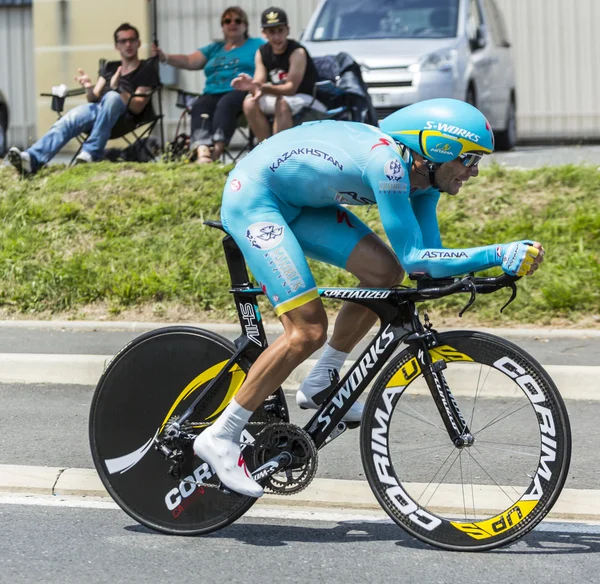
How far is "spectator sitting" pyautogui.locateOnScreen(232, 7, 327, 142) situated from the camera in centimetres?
1048

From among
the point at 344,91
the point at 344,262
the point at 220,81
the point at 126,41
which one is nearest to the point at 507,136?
the point at 344,91

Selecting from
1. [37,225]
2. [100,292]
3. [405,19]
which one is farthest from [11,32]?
[100,292]

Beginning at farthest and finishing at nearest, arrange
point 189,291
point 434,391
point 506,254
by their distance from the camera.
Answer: point 189,291
point 434,391
point 506,254

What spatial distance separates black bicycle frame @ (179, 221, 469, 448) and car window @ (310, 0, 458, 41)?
9.12m

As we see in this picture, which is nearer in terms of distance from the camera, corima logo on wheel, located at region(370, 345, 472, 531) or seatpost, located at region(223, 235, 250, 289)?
corima logo on wheel, located at region(370, 345, 472, 531)

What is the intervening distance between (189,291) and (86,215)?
1.62 meters

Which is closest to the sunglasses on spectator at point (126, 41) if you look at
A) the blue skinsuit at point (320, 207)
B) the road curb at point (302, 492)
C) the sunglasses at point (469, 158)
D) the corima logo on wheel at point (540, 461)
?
the road curb at point (302, 492)

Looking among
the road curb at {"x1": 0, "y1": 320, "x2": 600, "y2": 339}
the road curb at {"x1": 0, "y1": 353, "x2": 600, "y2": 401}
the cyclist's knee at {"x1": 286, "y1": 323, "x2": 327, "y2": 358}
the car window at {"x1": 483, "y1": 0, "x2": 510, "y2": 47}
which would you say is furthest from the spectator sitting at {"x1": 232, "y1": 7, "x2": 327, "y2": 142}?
the cyclist's knee at {"x1": 286, "y1": 323, "x2": 327, "y2": 358}

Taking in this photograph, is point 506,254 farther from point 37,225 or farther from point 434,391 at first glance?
point 37,225

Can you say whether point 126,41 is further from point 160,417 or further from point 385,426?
→ point 385,426

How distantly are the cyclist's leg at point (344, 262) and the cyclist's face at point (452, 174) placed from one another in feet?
1.15

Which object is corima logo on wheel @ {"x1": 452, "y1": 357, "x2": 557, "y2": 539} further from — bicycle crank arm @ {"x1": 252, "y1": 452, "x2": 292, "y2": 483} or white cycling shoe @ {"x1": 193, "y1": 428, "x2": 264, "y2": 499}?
white cycling shoe @ {"x1": 193, "y1": 428, "x2": 264, "y2": 499}

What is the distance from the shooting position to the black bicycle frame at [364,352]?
4.27 m

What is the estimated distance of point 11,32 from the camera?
723 inches
